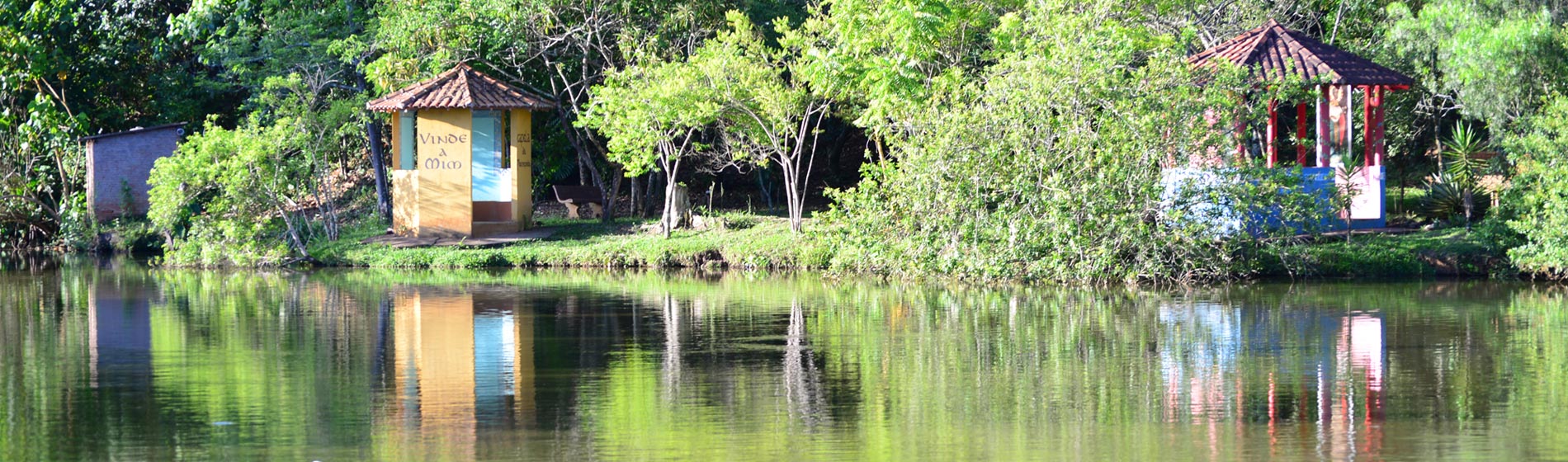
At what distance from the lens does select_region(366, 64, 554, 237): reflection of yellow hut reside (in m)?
29.2

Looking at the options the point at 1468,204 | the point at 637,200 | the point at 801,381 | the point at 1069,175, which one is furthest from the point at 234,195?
the point at 1468,204

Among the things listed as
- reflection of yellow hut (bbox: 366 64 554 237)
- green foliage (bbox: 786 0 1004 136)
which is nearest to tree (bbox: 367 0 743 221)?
reflection of yellow hut (bbox: 366 64 554 237)

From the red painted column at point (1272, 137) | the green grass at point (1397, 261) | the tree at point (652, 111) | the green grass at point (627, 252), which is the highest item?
the tree at point (652, 111)

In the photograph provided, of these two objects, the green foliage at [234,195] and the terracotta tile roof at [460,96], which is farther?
the terracotta tile roof at [460,96]

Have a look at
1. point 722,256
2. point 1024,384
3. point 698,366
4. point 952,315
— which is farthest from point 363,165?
point 1024,384

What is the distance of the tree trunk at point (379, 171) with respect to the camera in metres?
32.0

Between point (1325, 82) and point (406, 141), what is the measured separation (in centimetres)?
1722

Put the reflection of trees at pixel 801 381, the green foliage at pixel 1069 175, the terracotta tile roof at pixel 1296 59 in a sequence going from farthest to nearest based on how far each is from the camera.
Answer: the terracotta tile roof at pixel 1296 59
the green foliage at pixel 1069 175
the reflection of trees at pixel 801 381

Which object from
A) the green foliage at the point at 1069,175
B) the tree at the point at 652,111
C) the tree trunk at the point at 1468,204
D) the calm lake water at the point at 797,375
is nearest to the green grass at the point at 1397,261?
the green foliage at the point at 1069,175

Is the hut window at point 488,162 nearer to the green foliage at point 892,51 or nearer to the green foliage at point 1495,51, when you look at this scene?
the green foliage at point 892,51

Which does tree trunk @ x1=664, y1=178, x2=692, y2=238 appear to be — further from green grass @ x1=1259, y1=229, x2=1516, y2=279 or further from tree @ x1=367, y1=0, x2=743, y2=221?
green grass @ x1=1259, y1=229, x2=1516, y2=279

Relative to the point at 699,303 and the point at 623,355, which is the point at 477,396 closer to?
the point at 623,355

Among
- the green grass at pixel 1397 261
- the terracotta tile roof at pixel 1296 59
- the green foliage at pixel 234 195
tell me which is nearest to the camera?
the green grass at pixel 1397 261

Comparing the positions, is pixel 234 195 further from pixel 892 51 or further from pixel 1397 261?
pixel 1397 261
